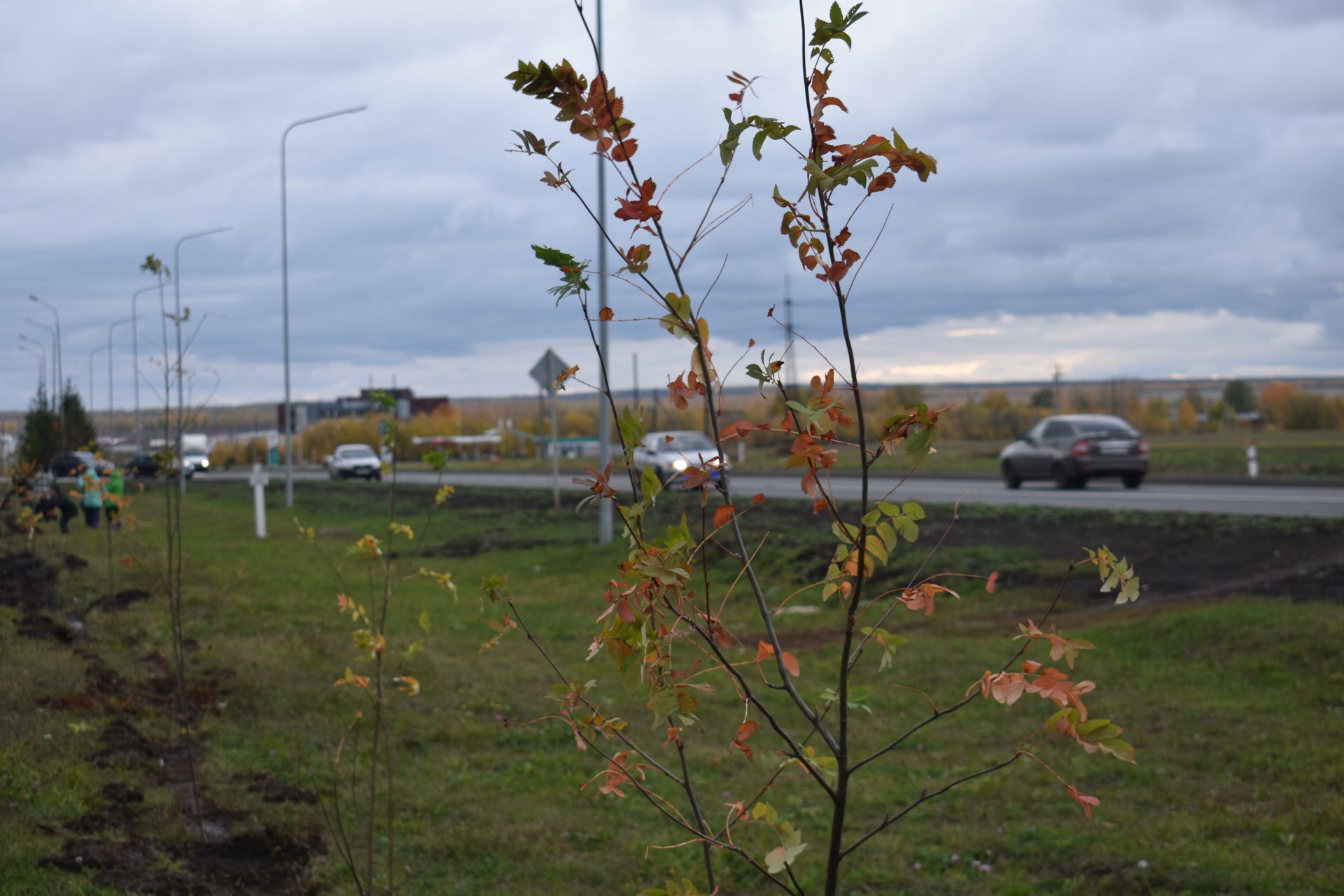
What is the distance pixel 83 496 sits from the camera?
1563 centimetres

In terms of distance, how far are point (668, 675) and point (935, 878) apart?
10.8ft

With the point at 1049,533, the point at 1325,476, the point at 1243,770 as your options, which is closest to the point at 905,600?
the point at 1243,770

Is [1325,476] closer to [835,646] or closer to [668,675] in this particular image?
[835,646]

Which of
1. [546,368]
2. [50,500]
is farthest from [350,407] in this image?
[50,500]

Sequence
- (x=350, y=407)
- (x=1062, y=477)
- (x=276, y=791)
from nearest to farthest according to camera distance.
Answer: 1. (x=276, y=791)
2. (x=1062, y=477)
3. (x=350, y=407)

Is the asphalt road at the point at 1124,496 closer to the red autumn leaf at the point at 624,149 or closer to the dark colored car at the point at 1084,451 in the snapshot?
the dark colored car at the point at 1084,451

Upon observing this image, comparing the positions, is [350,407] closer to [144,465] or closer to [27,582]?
[144,465]

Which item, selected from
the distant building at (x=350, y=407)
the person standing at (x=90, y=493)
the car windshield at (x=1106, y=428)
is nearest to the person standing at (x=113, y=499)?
the person standing at (x=90, y=493)

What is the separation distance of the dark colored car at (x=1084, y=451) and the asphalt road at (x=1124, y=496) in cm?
32

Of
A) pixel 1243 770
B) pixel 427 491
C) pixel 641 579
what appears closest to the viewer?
pixel 641 579

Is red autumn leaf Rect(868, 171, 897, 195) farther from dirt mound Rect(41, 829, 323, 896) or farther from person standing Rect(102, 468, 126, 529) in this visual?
person standing Rect(102, 468, 126, 529)

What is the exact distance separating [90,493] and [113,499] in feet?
20.7

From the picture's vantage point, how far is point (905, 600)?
204 centimetres

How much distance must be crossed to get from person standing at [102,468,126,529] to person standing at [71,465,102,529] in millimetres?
109
